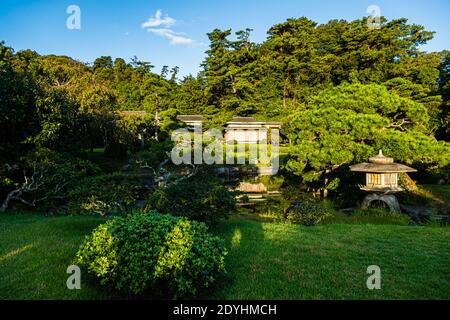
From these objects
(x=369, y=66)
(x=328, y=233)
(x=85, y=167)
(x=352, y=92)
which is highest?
(x=369, y=66)

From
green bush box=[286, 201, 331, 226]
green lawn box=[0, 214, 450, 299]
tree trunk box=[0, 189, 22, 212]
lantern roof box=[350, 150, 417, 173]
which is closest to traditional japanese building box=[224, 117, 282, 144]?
lantern roof box=[350, 150, 417, 173]

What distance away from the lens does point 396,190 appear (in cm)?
1216

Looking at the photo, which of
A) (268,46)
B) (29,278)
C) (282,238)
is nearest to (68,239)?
(29,278)

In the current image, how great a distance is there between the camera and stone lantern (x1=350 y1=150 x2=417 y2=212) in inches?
473

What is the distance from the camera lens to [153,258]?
165 inches

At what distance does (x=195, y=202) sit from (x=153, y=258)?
3427mm

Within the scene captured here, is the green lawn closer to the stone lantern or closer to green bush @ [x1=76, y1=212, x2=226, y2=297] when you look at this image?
green bush @ [x1=76, y1=212, x2=226, y2=297]

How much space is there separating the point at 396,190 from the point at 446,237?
5.14m

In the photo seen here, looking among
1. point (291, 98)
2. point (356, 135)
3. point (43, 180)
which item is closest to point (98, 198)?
point (43, 180)

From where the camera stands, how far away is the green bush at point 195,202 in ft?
24.7

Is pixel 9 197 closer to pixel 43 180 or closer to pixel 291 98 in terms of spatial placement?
pixel 43 180

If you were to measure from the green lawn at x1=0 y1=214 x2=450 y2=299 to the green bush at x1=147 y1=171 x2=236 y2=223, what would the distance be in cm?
47

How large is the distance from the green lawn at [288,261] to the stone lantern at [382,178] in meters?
4.17

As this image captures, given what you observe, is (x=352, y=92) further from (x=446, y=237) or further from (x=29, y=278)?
(x=29, y=278)
